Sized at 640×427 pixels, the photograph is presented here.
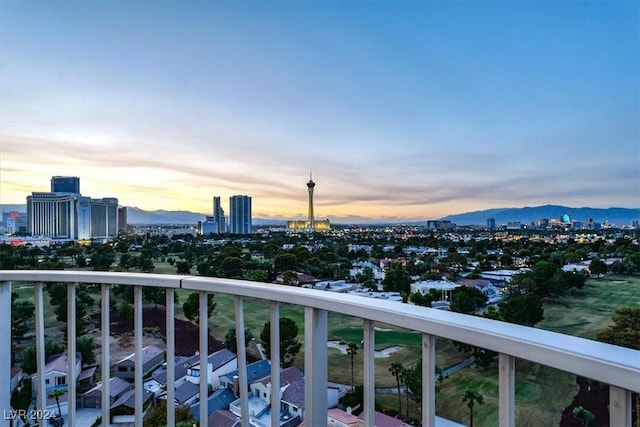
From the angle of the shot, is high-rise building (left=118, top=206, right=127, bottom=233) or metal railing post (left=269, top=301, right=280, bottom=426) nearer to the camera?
metal railing post (left=269, top=301, right=280, bottom=426)

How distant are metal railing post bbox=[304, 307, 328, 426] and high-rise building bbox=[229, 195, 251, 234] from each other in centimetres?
3324

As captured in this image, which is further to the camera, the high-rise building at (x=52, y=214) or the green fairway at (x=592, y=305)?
the high-rise building at (x=52, y=214)

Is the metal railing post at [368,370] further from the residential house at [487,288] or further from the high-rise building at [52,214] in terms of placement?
the high-rise building at [52,214]

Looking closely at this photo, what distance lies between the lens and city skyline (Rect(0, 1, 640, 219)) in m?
3.37

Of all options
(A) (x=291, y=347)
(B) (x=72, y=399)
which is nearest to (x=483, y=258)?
(A) (x=291, y=347)

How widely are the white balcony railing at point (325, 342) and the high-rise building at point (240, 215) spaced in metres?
32.7

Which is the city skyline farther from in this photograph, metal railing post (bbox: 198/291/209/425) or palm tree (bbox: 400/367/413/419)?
palm tree (bbox: 400/367/413/419)

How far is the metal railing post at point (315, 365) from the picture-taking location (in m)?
0.78

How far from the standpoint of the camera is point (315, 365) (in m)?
0.79

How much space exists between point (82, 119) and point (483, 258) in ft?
67.3

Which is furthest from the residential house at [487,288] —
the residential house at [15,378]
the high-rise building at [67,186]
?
the high-rise building at [67,186]

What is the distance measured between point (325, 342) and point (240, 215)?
1513 inches

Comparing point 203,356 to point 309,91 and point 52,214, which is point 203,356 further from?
point 52,214

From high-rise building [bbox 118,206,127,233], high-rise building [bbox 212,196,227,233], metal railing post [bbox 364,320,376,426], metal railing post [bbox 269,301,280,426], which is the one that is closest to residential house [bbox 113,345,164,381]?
metal railing post [bbox 269,301,280,426]
